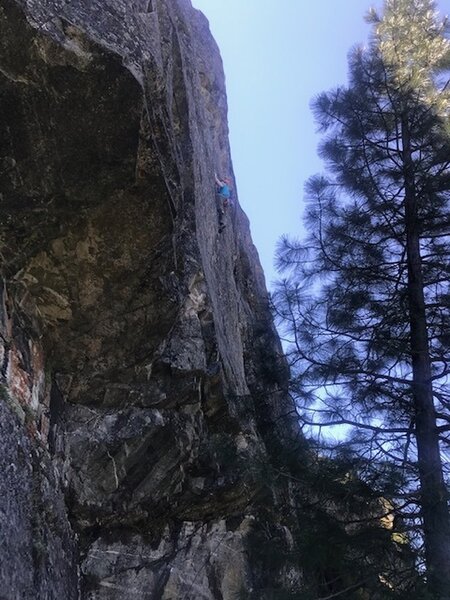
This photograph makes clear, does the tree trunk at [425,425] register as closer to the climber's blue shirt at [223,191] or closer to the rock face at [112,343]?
the rock face at [112,343]

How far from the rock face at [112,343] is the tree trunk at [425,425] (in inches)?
59.4

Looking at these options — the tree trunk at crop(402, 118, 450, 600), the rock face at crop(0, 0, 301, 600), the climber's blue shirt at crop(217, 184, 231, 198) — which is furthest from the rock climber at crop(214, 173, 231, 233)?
the tree trunk at crop(402, 118, 450, 600)

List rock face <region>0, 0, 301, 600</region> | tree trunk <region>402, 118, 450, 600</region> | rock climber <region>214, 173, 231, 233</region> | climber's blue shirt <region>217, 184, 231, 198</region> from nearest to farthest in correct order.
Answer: rock face <region>0, 0, 301, 600</region>, tree trunk <region>402, 118, 450, 600</region>, rock climber <region>214, 173, 231, 233</region>, climber's blue shirt <region>217, 184, 231, 198</region>

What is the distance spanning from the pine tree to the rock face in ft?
3.41

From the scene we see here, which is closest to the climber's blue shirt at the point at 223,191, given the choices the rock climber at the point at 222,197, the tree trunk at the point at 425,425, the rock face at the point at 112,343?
the rock climber at the point at 222,197

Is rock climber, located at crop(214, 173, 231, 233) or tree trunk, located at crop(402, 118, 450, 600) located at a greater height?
rock climber, located at crop(214, 173, 231, 233)

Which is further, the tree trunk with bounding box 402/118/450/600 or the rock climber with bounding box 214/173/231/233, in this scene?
the rock climber with bounding box 214/173/231/233

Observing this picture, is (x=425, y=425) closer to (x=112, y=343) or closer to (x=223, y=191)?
(x=112, y=343)

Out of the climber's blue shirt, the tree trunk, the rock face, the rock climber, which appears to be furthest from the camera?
the climber's blue shirt

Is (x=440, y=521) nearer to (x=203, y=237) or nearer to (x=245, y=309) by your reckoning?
(x=203, y=237)

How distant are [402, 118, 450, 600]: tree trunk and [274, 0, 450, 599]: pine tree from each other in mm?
17

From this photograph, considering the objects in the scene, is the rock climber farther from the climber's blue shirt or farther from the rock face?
the rock face

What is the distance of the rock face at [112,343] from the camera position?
4938 mm

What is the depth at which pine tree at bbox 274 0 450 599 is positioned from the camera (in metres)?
7.68
